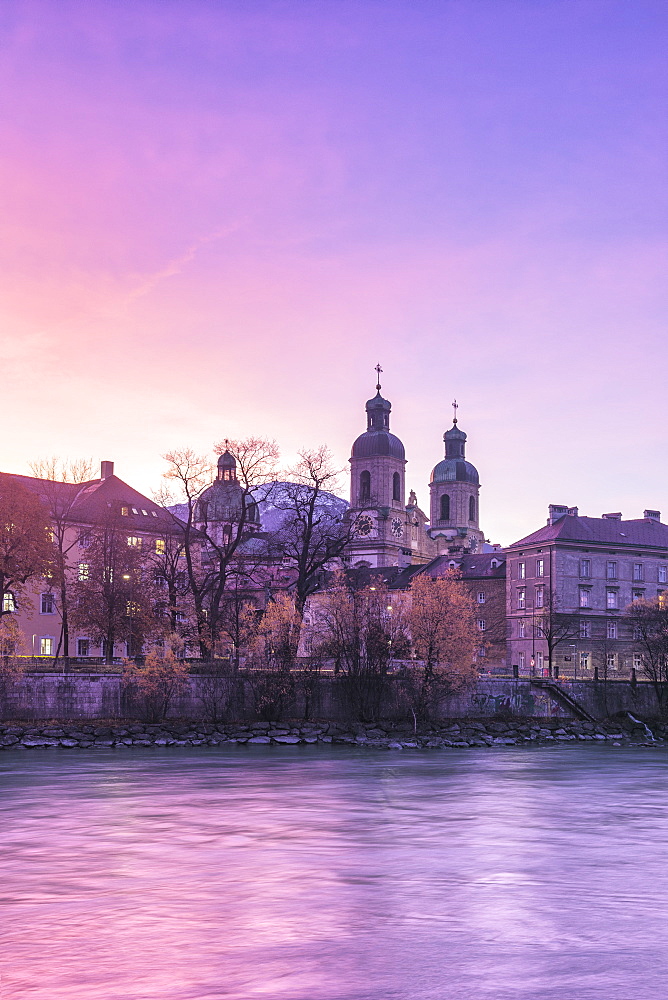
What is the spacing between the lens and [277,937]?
17531mm

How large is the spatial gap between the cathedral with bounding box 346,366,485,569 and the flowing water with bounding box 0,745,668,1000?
365ft

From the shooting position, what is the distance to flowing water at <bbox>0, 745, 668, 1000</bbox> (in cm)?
1501

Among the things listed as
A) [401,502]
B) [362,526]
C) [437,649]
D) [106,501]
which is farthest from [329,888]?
[401,502]

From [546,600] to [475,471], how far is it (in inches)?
3372

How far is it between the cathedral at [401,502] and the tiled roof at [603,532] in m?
38.1

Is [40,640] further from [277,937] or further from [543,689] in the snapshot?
[277,937]

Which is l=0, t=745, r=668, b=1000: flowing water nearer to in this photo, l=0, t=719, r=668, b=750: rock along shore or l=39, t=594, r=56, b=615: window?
l=0, t=719, r=668, b=750: rock along shore

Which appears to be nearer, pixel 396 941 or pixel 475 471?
pixel 396 941

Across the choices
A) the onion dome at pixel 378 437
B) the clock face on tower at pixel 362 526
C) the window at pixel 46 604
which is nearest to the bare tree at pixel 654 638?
the clock face on tower at pixel 362 526

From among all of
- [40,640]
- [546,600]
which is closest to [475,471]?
[546,600]

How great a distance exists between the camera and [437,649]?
70562 mm

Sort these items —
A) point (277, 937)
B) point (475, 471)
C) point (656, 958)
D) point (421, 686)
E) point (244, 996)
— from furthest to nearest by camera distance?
point (475, 471) < point (421, 686) < point (277, 937) < point (656, 958) < point (244, 996)

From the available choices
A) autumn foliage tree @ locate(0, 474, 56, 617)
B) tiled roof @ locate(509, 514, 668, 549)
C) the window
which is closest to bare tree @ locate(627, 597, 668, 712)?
tiled roof @ locate(509, 514, 668, 549)

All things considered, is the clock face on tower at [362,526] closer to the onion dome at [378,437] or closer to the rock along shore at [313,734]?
the rock along shore at [313,734]
